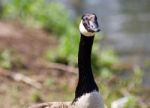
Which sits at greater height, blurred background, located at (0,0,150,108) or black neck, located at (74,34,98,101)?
black neck, located at (74,34,98,101)

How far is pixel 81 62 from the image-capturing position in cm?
612

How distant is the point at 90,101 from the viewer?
5883 millimetres

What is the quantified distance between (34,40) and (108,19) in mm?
4091

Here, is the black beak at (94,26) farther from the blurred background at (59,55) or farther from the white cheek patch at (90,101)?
the blurred background at (59,55)

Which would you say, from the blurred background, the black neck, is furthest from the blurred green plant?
the black neck

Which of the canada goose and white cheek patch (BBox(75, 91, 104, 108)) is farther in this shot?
white cheek patch (BBox(75, 91, 104, 108))

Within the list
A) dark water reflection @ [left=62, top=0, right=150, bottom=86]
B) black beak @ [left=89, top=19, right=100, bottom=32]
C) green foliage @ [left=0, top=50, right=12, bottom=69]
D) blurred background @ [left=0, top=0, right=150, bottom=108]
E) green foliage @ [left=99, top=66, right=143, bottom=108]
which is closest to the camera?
black beak @ [left=89, top=19, right=100, bottom=32]

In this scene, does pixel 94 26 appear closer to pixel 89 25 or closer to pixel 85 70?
pixel 89 25

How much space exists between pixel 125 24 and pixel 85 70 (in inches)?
355

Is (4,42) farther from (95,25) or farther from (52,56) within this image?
(95,25)

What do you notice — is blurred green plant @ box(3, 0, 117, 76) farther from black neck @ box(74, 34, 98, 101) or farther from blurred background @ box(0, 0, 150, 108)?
black neck @ box(74, 34, 98, 101)

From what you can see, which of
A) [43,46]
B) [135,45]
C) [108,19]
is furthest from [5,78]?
[108,19]

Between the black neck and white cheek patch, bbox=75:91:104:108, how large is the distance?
0.05 meters

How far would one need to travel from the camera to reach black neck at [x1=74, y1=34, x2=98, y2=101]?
594 centimetres
